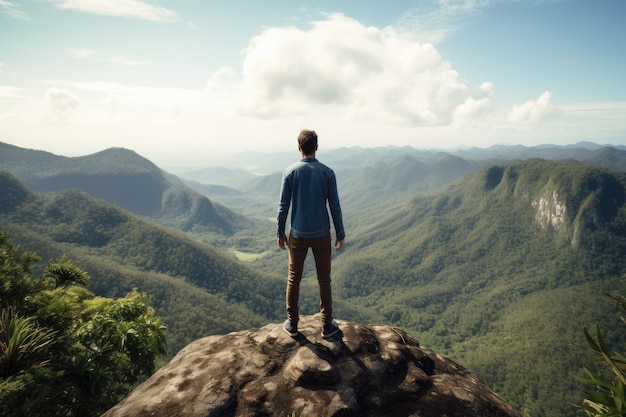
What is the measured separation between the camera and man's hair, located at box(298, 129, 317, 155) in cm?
723

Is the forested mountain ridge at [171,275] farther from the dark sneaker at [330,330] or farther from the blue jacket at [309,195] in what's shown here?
the blue jacket at [309,195]

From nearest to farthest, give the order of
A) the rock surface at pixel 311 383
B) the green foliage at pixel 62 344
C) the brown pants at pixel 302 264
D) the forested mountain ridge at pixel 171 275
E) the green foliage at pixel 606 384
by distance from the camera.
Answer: the green foliage at pixel 606 384, the green foliage at pixel 62 344, the rock surface at pixel 311 383, the brown pants at pixel 302 264, the forested mountain ridge at pixel 171 275

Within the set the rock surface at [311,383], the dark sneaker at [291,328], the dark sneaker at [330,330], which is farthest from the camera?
the dark sneaker at [291,328]

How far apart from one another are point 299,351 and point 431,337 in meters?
199

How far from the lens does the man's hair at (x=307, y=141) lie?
7227 mm

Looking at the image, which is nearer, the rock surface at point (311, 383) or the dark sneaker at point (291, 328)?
the rock surface at point (311, 383)

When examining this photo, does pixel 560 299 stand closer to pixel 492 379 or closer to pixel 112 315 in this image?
pixel 492 379

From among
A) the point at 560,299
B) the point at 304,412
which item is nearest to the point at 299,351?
the point at 304,412

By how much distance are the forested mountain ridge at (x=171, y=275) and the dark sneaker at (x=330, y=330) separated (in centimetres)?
11836

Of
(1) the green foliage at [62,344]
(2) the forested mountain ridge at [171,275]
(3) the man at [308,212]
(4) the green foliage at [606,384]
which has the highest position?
(3) the man at [308,212]

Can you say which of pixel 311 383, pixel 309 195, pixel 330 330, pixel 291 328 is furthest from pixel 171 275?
pixel 311 383

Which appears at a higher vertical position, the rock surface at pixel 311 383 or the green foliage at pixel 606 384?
the green foliage at pixel 606 384

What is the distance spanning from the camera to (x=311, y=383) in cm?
622

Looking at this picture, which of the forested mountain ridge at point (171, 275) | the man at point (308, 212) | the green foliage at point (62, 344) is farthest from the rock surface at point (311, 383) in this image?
the forested mountain ridge at point (171, 275)
